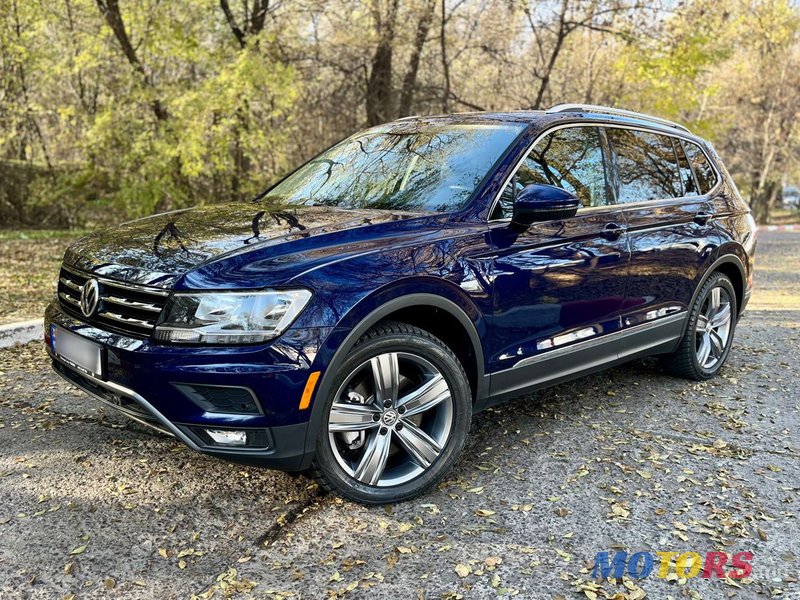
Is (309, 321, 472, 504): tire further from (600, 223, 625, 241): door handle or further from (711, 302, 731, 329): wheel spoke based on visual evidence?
(711, 302, 731, 329): wheel spoke

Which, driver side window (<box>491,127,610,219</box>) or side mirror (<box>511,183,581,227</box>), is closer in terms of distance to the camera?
side mirror (<box>511,183,581,227</box>)

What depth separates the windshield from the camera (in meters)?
3.60

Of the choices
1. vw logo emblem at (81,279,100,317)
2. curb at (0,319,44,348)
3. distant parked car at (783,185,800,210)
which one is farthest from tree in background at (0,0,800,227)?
distant parked car at (783,185,800,210)

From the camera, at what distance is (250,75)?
38.6 feet

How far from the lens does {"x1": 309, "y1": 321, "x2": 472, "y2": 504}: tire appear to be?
297 cm

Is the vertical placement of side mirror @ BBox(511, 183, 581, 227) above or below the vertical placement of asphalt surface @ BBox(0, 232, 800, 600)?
above

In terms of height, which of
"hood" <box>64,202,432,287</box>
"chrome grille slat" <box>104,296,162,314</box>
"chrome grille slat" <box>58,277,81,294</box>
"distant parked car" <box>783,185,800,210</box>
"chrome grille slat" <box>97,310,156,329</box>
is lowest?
"distant parked car" <box>783,185,800,210</box>

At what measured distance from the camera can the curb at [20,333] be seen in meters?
5.49

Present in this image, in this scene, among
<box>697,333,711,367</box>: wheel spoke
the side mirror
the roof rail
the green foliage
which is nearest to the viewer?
the side mirror

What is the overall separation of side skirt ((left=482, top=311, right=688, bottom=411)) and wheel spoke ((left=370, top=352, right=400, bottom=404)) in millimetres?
597

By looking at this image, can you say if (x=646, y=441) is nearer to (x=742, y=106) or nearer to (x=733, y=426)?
(x=733, y=426)

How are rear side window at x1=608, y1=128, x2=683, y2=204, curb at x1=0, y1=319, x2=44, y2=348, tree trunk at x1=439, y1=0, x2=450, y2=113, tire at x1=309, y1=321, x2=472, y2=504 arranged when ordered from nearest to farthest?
tire at x1=309, y1=321, x2=472, y2=504, rear side window at x1=608, y1=128, x2=683, y2=204, curb at x1=0, y1=319, x2=44, y2=348, tree trunk at x1=439, y1=0, x2=450, y2=113

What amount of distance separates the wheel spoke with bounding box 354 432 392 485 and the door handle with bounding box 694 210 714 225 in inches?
113

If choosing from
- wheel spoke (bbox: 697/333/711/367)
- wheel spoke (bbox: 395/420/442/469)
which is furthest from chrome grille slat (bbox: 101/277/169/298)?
wheel spoke (bbox: 697/333/711/367)
